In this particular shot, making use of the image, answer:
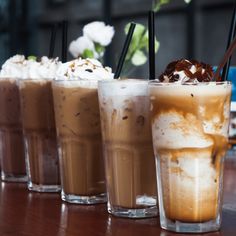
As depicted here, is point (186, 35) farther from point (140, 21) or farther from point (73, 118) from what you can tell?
point (73, 118)

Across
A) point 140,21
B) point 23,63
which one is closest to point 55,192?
point 23,63

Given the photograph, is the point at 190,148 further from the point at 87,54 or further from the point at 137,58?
the point at 137,58

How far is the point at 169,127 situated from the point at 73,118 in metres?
0.28

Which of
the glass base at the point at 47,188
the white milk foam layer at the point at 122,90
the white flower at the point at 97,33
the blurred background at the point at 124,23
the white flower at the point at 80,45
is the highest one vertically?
the blurred background at the point at 124,23

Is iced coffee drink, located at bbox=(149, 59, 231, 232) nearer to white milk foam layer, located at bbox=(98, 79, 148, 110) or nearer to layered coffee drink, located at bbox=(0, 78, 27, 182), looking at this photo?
white milk foam layer, located at bbox=(98, 79, 148, 110)

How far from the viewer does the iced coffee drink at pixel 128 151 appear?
105cm

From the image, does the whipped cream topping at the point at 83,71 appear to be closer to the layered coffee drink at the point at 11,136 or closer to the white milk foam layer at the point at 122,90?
the white milk foam layer at the point at 122,90

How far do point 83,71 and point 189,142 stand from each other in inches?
12.8

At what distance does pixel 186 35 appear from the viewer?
409cm

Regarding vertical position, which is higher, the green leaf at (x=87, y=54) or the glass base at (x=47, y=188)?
the green leaf at (x=87, y=54)

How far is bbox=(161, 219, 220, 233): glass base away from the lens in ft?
3.16

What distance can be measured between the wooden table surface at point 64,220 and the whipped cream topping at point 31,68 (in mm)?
266

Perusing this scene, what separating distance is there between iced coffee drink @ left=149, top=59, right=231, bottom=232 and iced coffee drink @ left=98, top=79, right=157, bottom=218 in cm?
8

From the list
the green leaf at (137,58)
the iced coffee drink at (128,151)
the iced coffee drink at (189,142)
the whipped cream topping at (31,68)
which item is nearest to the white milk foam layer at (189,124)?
the iced coffee drink at (189,142)
